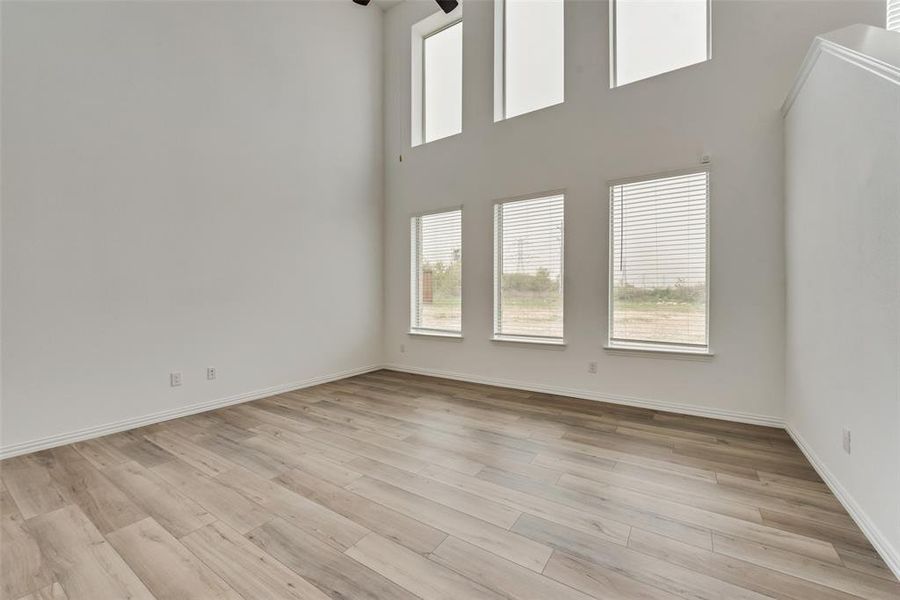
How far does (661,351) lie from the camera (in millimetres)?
3584

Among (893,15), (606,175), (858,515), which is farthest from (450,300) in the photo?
(893,15)

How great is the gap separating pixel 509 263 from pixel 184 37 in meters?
3.94

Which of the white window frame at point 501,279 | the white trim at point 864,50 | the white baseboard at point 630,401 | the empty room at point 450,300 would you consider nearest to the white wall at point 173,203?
the empty room at point 450,300

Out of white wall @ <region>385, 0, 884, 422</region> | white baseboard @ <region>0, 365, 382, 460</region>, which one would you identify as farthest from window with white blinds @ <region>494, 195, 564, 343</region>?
Result: white baseboard @ <region>0, 365, 382, 460</region>

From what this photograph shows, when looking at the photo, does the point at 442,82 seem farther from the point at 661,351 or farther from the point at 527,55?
the point at 661,351

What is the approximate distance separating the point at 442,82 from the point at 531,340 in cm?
387

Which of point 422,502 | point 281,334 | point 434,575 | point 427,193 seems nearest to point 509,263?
point 427,193

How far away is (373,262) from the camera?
5492mm

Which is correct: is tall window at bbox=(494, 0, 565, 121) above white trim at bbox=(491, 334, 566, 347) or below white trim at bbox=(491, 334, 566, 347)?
above

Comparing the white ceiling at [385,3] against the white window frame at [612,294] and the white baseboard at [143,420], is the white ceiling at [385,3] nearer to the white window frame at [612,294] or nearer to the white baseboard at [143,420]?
the white window frame at [612,294]

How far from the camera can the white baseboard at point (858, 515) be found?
5.02 ft

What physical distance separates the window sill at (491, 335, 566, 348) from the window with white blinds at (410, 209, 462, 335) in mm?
587

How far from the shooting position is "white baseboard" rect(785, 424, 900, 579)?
153 cm

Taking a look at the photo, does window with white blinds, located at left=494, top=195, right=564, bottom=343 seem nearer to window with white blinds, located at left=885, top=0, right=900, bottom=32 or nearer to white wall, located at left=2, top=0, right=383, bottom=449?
white wall, located at left=2, top=0, right=383, bottom=449
